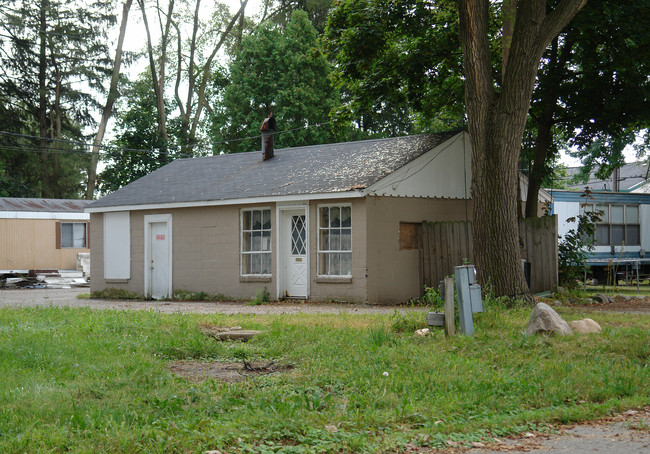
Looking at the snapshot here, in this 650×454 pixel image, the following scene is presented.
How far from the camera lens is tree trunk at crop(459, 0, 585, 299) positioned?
592 inches

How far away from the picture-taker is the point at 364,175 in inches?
736

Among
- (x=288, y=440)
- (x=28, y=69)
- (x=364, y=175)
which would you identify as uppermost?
(x=28, y=69)

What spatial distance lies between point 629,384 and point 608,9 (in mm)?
12628

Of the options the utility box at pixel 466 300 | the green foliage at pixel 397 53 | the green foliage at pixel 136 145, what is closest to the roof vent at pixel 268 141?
the green foliage at pixel 397 53

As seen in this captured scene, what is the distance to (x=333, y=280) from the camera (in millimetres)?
18531

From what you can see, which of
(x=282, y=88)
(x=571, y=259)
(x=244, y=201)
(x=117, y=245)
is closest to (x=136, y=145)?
(x=282, y=88)

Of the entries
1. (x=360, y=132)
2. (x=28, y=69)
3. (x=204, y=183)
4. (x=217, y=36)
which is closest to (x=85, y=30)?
(x=28, y=69)

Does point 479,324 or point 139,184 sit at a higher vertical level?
point 139,184

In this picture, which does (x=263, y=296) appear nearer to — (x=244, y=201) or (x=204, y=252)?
(x=244, y=201)

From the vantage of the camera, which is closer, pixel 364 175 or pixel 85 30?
pixel 364 175

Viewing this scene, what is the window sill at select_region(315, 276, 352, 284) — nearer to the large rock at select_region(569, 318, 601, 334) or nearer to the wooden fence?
the wooden fence

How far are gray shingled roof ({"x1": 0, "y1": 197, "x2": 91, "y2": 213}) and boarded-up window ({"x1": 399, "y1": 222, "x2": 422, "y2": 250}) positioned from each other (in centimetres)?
1875

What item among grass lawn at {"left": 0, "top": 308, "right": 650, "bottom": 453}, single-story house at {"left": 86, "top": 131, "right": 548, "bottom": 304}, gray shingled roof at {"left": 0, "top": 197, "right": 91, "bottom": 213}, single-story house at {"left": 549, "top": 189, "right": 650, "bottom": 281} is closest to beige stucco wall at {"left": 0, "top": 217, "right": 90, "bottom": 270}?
gray shingled roof at {"left": 0, "top": 197, "right": 91, "bottom": 213}

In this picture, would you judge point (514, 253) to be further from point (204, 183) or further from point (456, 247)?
point (204, 183)
